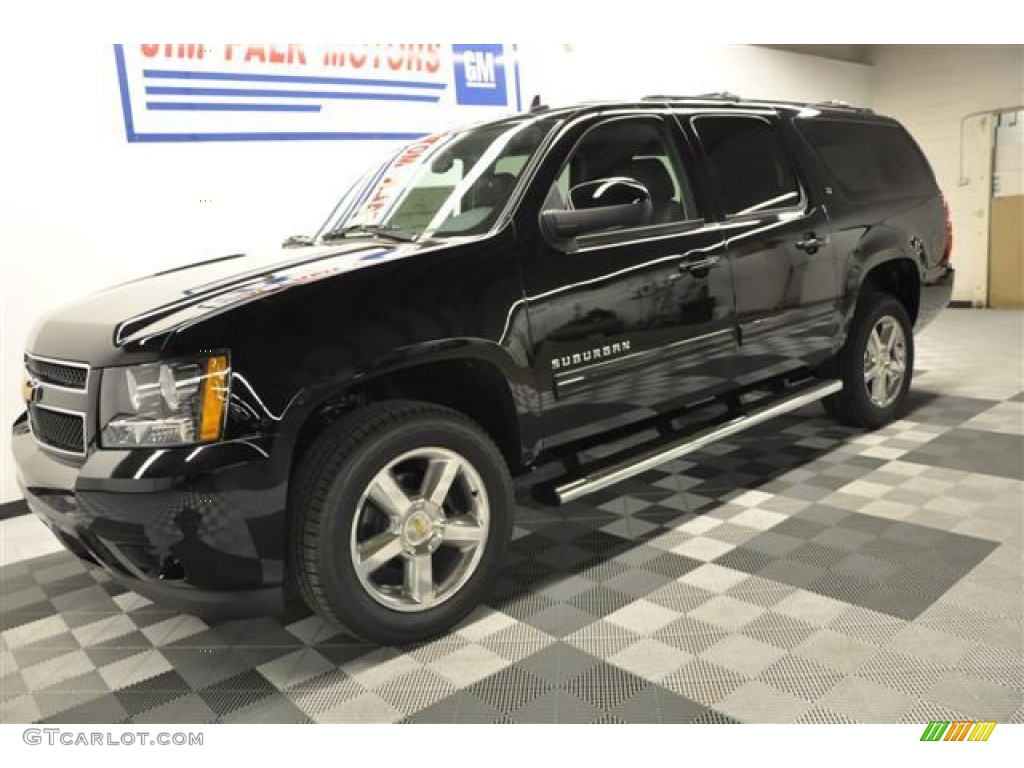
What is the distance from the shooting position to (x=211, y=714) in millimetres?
2260

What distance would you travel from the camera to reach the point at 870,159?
4.47 m

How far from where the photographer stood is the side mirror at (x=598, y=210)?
2.83 m

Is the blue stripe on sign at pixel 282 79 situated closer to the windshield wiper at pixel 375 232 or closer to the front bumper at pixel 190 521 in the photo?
the windshield wiper at pixel 375 232

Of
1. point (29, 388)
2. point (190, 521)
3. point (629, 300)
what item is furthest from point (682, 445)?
point (29, 388)

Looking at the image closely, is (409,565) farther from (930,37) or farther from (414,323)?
(930,37)

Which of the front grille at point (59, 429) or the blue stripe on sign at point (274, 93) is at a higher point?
the blue stripe on sign at point (274, 93)

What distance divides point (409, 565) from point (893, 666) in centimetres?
142

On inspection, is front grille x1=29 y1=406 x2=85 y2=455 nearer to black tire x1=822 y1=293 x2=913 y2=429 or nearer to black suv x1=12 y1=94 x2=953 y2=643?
black suv x1=12 y1=94 x2=953 y2=643

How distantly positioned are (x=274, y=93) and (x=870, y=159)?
3545 mm

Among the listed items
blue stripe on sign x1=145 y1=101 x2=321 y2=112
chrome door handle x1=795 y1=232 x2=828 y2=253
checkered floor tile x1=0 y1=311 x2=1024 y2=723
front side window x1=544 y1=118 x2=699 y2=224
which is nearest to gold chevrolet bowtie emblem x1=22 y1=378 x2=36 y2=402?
checkered floor tile x1=0 y1=311 x2=1024 y2=723

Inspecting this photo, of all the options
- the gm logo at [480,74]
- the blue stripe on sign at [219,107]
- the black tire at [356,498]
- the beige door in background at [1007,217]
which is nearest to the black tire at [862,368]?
the black tire at [356,498]

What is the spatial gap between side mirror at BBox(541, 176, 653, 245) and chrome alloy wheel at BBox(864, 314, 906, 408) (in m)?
2.16

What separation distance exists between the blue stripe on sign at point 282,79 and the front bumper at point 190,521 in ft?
10.2

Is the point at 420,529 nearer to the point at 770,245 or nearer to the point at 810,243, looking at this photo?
the point at 770,245
